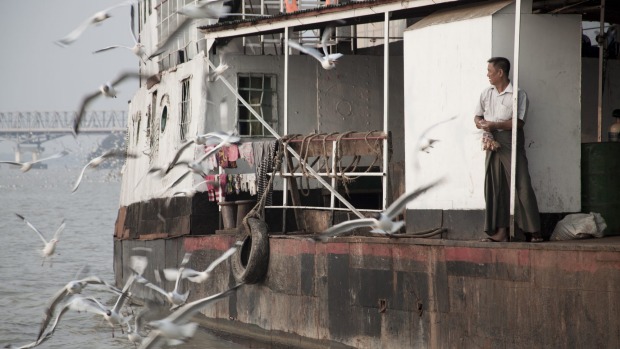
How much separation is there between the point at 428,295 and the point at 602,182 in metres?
2.25

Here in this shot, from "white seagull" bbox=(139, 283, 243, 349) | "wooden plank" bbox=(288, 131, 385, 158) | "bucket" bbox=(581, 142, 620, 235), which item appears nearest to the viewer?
"white seagull" bbox=(139, 283, 243, 349)

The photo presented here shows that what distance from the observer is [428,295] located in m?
13.4

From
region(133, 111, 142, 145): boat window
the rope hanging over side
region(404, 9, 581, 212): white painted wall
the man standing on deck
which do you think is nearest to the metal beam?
region(404, 9, 581, 212): white painted wall

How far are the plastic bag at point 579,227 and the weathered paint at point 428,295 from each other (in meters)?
0.27

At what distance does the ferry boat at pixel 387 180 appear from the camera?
12.4 m

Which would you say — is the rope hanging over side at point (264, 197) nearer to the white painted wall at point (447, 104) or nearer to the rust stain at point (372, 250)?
the rust stain at point (372, 250)

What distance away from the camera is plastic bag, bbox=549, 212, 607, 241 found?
13148mm

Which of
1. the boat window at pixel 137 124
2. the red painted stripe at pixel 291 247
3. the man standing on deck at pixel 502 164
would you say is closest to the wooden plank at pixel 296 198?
the red painted stripe at pixel 291 247

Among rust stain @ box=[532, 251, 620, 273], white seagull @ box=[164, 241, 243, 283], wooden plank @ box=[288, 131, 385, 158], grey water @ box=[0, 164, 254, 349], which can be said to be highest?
wooden plank @ box=[288, 131, 385, 158]

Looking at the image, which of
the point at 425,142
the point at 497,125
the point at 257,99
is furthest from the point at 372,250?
the point at 257,99

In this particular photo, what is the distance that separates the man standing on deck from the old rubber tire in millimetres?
4087

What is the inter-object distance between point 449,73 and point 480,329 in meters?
3.06

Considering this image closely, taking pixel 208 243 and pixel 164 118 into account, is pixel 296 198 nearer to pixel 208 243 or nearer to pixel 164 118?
pixel 208 243

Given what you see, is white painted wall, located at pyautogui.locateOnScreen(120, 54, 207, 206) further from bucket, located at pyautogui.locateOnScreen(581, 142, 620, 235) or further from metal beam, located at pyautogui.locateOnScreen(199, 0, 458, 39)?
bucket, located at pyautogui.locateOnScreen(581, 142, 620, 235)
